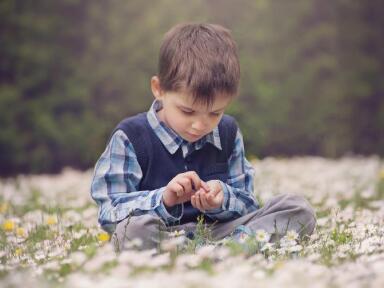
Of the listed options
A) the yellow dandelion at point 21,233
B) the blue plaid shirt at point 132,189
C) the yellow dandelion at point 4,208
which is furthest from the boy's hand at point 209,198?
the yellow dandelion at point 4,208

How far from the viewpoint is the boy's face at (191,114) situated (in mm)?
2811

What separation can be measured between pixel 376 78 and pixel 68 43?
13.9 ft

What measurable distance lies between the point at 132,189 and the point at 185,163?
27 centimetres

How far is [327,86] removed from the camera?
9508mm

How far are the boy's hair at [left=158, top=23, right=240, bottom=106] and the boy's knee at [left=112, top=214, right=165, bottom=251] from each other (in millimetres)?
515

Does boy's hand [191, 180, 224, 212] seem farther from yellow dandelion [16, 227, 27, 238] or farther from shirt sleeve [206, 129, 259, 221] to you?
yellow dandelion [16, 227, 27, 238]

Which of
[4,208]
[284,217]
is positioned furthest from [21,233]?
[284,217]

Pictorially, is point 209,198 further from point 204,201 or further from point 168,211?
point 168,211

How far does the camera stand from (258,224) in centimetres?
298

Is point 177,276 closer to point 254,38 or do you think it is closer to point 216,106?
point 216,106

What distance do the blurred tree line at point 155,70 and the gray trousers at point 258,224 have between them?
3918mm

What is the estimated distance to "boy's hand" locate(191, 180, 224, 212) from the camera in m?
2.72

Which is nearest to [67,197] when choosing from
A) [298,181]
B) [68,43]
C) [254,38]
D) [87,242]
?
[298,181]

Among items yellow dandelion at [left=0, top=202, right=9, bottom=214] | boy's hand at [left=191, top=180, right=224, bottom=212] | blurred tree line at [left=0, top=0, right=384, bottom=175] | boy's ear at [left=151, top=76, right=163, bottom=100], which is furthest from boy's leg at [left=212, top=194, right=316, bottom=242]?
blurred tree line at [left=0, top=0, right=384, bottom=175]
